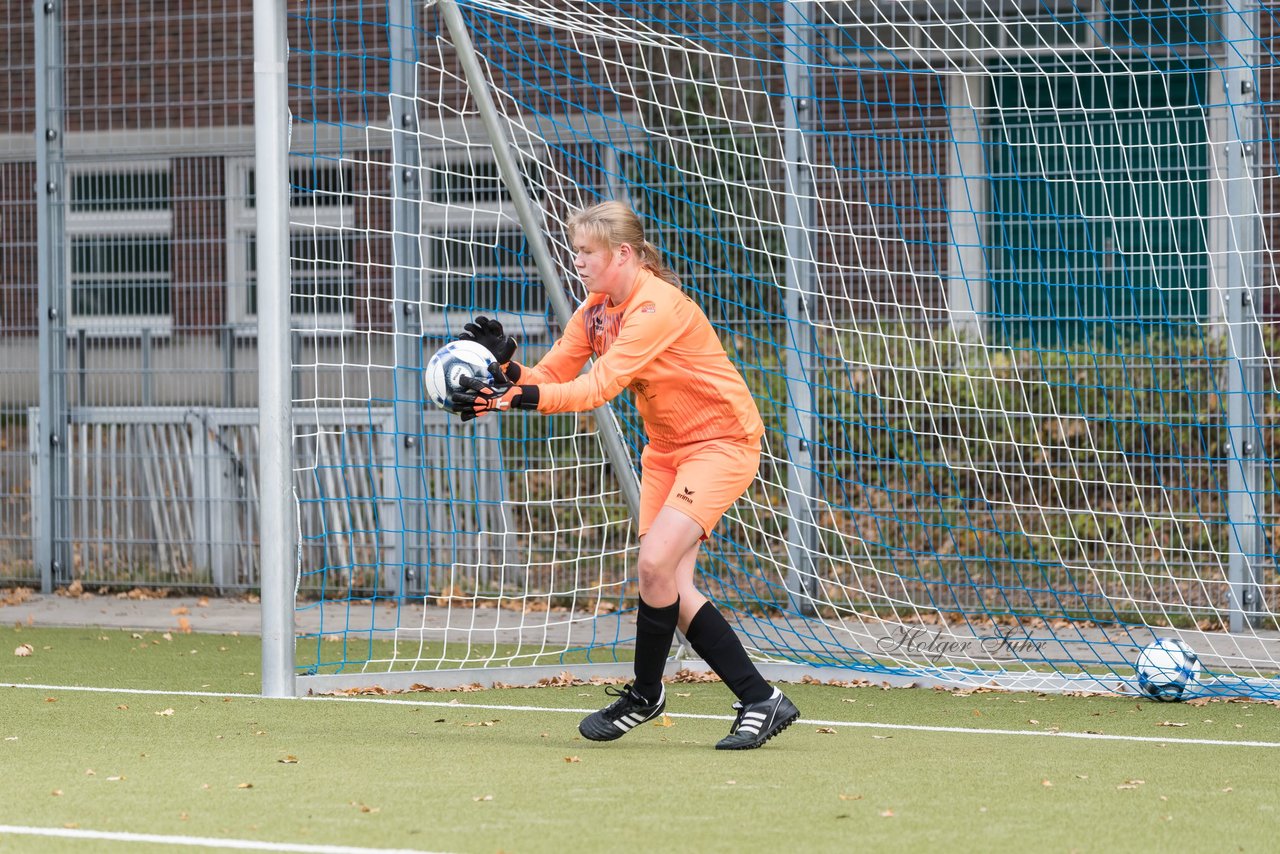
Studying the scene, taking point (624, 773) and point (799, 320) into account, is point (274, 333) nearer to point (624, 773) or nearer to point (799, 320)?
point (624, 773)

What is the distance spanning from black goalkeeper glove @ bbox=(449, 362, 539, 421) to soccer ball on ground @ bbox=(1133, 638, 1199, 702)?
2936 millimetres

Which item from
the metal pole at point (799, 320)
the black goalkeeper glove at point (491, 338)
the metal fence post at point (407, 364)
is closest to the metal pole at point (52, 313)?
the metal fence post at point (407, 364)

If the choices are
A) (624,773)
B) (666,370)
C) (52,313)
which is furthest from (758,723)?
(52,313)

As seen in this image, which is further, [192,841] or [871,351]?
[871,351]

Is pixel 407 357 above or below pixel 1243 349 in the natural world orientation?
below

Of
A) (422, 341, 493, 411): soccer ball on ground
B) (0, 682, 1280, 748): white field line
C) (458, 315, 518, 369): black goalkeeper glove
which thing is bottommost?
(0, 682, 1280, 748): white field line

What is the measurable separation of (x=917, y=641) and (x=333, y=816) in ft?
14.8

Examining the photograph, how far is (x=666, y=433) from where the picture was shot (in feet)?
19.5

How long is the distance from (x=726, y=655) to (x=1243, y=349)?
4355mm

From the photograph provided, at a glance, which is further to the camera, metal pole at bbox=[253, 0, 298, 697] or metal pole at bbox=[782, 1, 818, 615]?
metal pole at bbox=[782, 1, 818, 615]

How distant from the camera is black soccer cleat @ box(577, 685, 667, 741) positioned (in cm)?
593

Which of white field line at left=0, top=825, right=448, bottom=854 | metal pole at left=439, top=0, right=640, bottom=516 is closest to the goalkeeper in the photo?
metal pole at left=439, top=0, right=640, bottom=516

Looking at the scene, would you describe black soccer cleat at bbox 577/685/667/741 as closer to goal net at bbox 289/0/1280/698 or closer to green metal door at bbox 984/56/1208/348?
goal net at bbox 289/0/1280/698

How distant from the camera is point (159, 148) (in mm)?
10938
